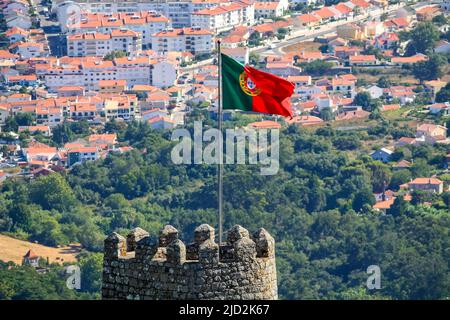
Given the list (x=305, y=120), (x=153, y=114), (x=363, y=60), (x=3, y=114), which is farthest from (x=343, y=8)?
(x=305, y=120)

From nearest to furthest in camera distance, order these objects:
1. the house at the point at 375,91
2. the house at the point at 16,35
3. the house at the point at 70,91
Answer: the house at the point at 375,91, the house at the point at 70,91, the house at the point at 16,35

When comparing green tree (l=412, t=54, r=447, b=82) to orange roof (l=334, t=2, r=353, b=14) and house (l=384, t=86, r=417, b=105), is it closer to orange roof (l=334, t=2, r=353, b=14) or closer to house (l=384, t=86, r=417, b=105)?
house (l=384, t=86, r=417, b=105)

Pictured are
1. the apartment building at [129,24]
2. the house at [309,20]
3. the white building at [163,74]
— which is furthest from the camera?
the apartment building at [129,24]

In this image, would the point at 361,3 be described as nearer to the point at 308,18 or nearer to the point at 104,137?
the point at 308,18

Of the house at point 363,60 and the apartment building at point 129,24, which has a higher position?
the apartment building at point 129,24

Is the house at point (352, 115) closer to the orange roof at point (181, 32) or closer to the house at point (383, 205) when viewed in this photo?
the house at point (383, 205)

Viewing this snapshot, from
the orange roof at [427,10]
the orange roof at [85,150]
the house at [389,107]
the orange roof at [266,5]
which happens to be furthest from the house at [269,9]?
the orange roof at [85,150]
